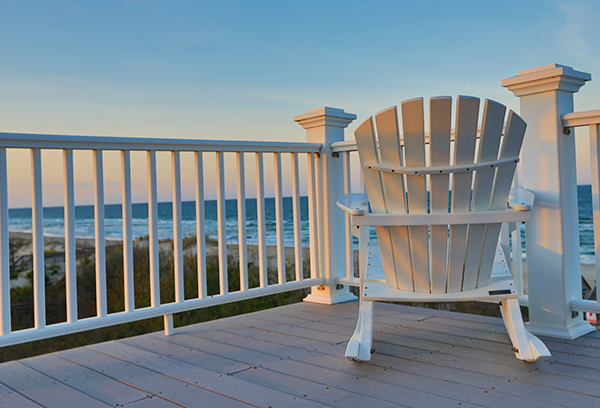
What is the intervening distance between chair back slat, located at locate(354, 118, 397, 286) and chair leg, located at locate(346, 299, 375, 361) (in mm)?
172

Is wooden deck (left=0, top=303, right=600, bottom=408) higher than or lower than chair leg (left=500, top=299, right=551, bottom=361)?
lower

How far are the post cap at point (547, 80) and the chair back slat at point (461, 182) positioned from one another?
0.72m

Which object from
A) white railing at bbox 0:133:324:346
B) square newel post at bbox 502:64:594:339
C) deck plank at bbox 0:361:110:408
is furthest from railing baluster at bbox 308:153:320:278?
deck plank at bbox 0:361:110:408

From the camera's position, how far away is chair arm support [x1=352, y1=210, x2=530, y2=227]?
5.98 ft

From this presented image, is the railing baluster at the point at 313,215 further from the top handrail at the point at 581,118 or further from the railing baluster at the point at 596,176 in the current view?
the railing baluster at the point at 596,176

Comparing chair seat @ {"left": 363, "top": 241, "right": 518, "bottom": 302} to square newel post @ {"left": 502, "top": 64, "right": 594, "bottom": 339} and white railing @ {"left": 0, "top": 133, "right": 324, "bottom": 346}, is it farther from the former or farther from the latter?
white railing @ {"left": 0, "top": 133, "right": 324, "bottom": 346}

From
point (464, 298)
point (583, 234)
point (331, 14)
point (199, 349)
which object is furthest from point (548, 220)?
point (583, 234)

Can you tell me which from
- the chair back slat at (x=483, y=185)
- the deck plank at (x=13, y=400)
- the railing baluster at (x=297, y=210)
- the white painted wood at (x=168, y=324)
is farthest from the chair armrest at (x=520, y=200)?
the deck plank at (x=13, y=400)

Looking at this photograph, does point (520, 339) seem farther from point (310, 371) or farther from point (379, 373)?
point (310, 371)

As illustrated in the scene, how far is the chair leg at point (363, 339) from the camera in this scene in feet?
6.01

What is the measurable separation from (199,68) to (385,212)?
40.7 ft

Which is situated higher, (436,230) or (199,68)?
(199,68)

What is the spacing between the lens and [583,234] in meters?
17.3

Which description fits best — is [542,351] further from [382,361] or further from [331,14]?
[331,14]
